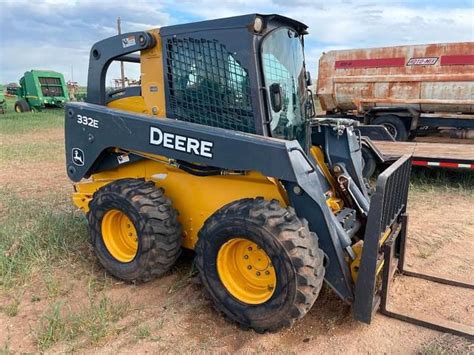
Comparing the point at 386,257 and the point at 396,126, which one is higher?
the point at 396,126

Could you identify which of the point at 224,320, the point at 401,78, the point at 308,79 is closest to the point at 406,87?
the point at 401,78

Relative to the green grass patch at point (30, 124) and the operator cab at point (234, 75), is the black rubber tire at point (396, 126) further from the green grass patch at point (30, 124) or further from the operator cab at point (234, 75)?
the green grass patch at point (30, 124)

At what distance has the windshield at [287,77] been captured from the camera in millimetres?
3152

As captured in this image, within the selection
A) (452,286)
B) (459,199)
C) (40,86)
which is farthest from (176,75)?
(40,86)

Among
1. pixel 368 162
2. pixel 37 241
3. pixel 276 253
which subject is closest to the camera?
pixel 276 253

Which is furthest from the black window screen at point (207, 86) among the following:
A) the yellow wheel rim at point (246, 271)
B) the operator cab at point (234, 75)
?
the yellow wheel rim at point (246, 271)

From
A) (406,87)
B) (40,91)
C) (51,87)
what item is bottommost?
(406,87)

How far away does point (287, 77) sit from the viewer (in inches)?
134

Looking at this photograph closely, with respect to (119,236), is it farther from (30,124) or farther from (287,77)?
(30,124)

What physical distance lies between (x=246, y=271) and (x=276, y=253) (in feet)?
1.42

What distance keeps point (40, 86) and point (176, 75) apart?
2383 cm

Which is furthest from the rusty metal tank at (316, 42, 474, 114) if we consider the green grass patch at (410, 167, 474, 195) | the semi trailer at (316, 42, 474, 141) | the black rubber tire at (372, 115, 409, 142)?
the green grass patch at (410, 167, 474, 195)

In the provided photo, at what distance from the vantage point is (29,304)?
10.9ft

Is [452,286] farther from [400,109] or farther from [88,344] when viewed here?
[400,109]
